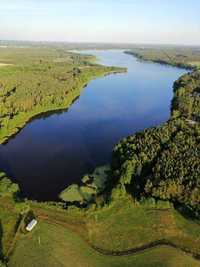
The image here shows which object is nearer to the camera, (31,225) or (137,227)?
(31,225)

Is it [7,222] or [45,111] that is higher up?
[45,111]

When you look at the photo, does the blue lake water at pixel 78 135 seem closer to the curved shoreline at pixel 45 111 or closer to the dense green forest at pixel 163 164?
the curved shoreline at pixel 45 111

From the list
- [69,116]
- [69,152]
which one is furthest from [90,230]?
[69,116]

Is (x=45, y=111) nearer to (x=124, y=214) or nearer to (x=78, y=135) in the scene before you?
(x=78, y=135)

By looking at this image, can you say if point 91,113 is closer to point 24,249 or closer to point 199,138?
point 199,138

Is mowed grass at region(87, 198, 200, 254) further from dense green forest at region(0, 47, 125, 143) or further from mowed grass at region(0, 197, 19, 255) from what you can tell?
dense green forest at region(0, 47, 125, 143)

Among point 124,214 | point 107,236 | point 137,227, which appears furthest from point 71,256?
point 124,214

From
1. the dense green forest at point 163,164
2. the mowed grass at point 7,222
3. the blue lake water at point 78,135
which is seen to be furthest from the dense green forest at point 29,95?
the dense green forest at point 163,164
